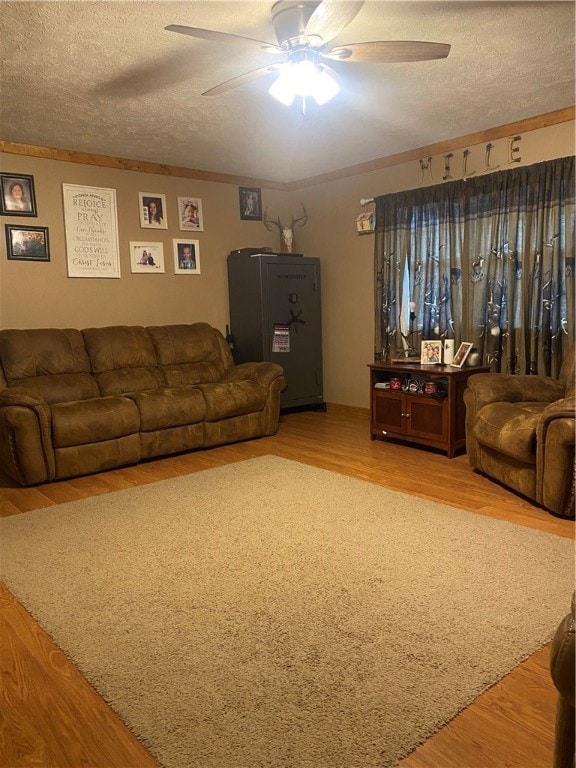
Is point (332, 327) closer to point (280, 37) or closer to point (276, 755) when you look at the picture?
point (280, 37)

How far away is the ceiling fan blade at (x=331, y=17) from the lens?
7.07ft

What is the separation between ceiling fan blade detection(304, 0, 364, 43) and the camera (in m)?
2.15

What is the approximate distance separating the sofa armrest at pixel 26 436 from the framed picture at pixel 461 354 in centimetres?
295

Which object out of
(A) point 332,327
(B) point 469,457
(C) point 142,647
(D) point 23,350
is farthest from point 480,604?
(A) point 332,327

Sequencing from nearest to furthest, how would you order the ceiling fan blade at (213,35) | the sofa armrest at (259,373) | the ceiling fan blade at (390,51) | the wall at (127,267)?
the ceiling fan blade at (213,35), the ceiling fan blade at (390,51), the wall at (127,267), the sofa armrest at (259,373)

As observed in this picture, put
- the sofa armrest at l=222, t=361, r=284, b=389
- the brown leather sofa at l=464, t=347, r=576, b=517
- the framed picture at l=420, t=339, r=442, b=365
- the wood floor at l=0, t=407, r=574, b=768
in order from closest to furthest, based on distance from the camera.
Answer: the wood floor at l=0, t=407, r=574, b=768
the brown leather sofa at l=464, t=347, r=576, b=517
the framed picture at l=420, t=339, r=442, b=365
the sofa armrest at l=222, t=361, r=284, b=389

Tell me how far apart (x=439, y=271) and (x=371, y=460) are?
70.6 inches

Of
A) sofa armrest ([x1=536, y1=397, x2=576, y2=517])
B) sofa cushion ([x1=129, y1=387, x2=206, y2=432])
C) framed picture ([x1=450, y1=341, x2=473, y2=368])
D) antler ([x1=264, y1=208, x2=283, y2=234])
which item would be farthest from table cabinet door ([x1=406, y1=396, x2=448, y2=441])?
antler ([x1=264, y1=208, x2=283, y2=234])

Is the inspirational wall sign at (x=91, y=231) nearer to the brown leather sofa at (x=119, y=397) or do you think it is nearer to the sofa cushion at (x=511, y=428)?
the brown leather sofa at (x=119, y=397)

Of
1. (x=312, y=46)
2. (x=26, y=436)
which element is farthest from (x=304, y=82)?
(x=26, y=436)

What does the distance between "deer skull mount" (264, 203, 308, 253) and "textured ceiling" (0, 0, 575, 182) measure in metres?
1.09

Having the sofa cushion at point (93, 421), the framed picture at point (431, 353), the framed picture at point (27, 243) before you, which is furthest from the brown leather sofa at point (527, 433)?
the framed picture at point (27, 243)

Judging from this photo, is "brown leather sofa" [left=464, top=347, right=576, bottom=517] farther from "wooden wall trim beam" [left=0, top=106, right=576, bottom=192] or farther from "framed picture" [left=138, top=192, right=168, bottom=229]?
"framed picture" [left=138, top=192, right=168, bottom=229]

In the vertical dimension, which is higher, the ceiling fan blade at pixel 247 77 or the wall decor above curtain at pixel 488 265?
the ceiling fan blade at pixel 247 77
